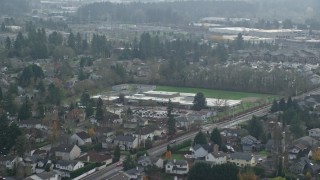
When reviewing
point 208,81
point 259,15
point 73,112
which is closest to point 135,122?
point 73,112

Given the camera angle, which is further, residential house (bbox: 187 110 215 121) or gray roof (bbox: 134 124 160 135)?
residential house (bbox: 187 110 215 121)

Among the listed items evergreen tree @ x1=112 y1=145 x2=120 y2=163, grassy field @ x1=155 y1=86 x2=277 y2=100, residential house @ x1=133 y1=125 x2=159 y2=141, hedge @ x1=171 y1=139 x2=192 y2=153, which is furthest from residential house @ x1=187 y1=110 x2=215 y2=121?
evergreen tree @ x1=112 y1=145 x2=120 y2=163

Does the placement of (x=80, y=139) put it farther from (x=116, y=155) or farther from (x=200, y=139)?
(x=200, y=139)

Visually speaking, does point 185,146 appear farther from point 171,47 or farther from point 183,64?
point 171,47

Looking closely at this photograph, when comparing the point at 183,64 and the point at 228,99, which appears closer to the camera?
the point at 228,99

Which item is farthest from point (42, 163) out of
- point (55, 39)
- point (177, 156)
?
point (55, 39)

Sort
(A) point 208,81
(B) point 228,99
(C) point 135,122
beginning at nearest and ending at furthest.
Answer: (C) point 135,122
(B) point 228,99
(A) point 208,81

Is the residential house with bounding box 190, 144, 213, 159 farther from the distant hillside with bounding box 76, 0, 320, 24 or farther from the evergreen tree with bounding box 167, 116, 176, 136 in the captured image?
the distant hillside with bounding box 76, 0, 320, 24

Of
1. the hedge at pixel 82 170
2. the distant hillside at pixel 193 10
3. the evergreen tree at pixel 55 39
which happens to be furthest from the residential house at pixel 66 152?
the distant hillside at pixel 193 10
